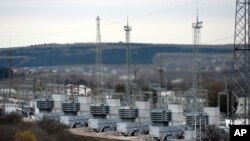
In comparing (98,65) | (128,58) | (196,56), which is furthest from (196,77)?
(98,65)

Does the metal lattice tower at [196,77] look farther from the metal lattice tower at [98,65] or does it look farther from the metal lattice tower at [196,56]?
the metal lattice tower at [98,65]

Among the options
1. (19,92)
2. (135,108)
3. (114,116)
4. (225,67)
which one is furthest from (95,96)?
(225,67)

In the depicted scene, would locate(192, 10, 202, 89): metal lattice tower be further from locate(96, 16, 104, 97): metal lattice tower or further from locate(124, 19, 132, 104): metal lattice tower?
locate(96, 16, 104, 97): metal lattice tower

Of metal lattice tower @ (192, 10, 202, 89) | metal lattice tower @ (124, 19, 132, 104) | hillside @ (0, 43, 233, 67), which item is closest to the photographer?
metal lattice tower @ (192, 10, 202, 89)

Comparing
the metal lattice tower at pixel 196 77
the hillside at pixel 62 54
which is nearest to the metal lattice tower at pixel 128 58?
the hillside at pixel 62 54

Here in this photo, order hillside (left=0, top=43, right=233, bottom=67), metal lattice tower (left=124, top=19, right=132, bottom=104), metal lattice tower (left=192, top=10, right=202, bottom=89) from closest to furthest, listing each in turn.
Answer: metal lattice tower (left=192, top=10, right=202, bottom=89), metal lattice tower (left=124, top=19, right=132, bottom=104), hillside (left=0, top=43, right=233, bottom=67)

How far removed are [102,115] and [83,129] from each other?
6.56 ft

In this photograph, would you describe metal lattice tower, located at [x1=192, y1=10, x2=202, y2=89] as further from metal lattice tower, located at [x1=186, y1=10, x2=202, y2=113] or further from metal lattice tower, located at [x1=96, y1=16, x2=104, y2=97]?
metal lattice tower, located at [x1=96, y1=16, x2=104, y2=97]

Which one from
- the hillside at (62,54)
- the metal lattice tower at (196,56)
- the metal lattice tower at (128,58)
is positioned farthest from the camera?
the hillside at (62,54)

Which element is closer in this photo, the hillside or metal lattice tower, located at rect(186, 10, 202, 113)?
metal lattice tower, located at rect(186, 10, 202, 113)

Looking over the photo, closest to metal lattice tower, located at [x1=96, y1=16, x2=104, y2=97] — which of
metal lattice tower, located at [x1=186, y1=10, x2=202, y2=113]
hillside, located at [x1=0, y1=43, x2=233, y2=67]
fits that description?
hillside, located at [x1=0, y1=43, x2=233, y2=67]

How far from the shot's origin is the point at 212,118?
40.9m

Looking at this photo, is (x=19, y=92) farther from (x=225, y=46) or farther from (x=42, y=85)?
(x=225, y=46)

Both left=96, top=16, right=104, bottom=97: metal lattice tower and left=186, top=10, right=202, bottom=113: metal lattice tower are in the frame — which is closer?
left=186, top=10, right=202, bottom=113: metal lattice tower
